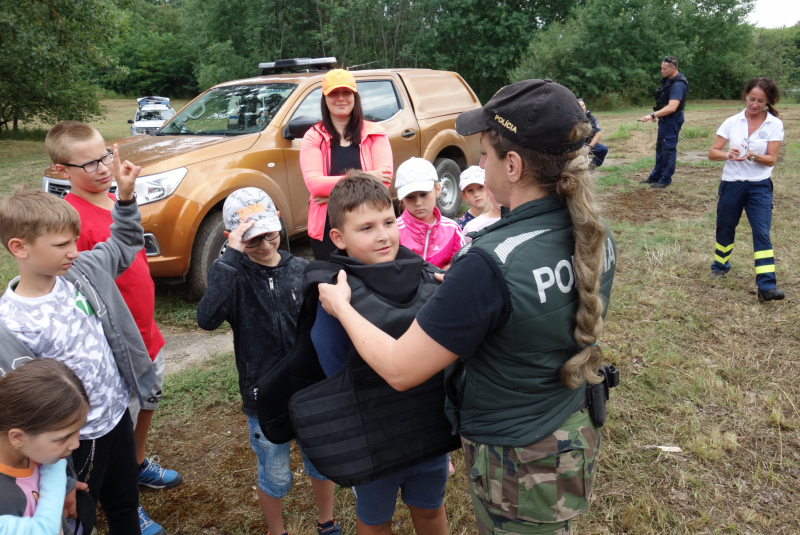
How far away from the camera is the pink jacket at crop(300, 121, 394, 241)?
11.5 feet

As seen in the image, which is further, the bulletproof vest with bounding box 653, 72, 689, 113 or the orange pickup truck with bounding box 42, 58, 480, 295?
the bulletproof vest with bounding box 653, 72, 689, 113

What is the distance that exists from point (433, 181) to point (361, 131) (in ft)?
2.52

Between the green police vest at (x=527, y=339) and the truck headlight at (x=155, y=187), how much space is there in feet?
12.8

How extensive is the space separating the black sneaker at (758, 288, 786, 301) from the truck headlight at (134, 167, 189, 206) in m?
5.43

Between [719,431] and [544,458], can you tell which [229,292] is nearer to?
[544,458]

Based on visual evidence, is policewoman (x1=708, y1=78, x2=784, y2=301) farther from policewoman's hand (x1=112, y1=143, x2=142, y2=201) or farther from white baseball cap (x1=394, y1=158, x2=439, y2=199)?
policewoman's hand (x1=112, y1=143, x2=142, y2=201)

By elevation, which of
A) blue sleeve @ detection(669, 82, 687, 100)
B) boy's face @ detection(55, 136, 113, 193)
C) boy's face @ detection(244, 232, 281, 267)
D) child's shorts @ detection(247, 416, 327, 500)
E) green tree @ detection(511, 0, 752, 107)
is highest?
green tree @ detection(511, 0, 752, 107)

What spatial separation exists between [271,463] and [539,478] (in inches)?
50.2

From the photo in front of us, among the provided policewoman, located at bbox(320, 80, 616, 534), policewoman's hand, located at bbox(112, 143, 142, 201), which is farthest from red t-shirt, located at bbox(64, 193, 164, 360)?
policewoman, located at bbox(320, 80, 616, 534)

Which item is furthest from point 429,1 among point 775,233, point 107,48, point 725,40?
point 775,233

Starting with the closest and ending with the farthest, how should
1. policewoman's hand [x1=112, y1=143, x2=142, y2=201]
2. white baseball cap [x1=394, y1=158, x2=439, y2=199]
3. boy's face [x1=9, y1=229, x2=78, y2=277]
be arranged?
boy's face [x1=9, y1=229, x2=78, y2=277] → policewoman's hand [x1=112, y1=143, x2=142, y2=201] → white baseball cap [x1=394, y1=158, x2=439, y2=199]

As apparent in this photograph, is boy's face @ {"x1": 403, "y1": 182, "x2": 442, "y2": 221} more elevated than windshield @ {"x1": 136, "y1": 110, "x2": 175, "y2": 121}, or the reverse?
boy's face @ {"x1": 403, "y1": 182, "x2": 442, "y2": 221}

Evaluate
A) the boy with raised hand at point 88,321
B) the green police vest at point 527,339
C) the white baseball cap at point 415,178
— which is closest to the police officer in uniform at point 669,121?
the white baseball cap at point 415,178

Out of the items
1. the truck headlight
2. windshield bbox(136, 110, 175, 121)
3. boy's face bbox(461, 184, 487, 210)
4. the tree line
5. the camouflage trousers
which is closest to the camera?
the camouflage trousers
